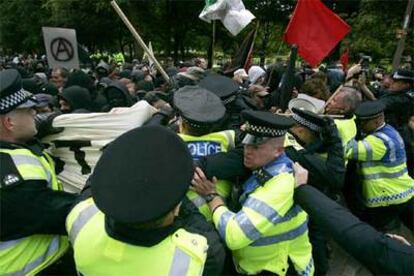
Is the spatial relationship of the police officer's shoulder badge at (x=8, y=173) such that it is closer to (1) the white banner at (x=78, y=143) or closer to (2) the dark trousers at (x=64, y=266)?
(2) the dark trousers at (x=64, y=266)

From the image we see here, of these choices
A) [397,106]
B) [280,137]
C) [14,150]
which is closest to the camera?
[14,150]

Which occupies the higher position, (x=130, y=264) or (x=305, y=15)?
(x=305, y=15)

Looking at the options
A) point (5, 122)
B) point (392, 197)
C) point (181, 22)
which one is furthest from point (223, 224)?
point (181, 22)

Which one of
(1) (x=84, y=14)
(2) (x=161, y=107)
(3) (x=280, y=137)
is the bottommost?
(1) (x=84, y=14)

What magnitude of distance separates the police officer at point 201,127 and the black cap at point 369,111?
226 cm

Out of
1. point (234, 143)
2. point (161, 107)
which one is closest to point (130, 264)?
point (234, 143)

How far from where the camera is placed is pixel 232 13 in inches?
247

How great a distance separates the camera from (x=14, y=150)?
208 cm

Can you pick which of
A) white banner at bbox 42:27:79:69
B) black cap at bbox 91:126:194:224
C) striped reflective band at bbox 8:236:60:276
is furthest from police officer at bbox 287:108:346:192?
white banner at bbox 42:27:79:69

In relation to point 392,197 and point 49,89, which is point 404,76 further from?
point 49,89

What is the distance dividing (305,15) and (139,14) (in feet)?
80.3

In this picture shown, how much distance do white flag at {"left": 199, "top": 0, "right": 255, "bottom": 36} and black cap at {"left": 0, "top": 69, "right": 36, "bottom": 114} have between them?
441 cm

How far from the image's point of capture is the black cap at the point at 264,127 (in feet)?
7.90

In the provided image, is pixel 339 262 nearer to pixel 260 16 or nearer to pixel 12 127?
pixel 12 127
